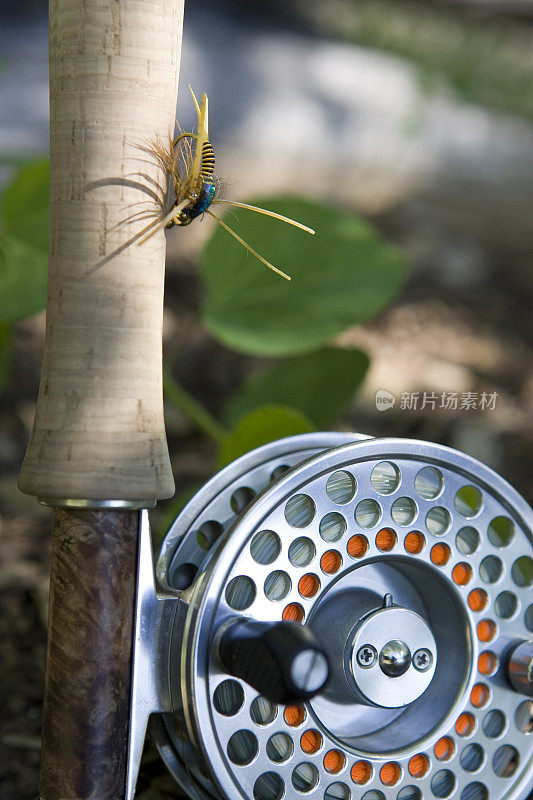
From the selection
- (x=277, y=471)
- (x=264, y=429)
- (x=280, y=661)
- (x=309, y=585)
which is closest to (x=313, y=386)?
(x=264, y=429)

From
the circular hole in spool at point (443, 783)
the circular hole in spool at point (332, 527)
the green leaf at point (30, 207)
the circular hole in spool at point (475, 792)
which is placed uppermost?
the green leaf at point (30, 207)

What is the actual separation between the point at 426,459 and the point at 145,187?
1.09ft

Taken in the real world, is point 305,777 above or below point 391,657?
below

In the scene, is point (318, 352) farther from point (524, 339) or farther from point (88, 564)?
point (524, 339)

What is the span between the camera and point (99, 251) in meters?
0.66

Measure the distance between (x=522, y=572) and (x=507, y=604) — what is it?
7 centimetres

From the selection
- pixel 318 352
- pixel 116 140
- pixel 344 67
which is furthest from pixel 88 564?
pixel 344 67

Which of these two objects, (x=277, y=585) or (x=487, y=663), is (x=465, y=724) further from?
(x=277, y=585)

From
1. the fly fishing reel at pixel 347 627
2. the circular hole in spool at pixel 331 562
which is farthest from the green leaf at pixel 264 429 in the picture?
the circular hole in spool at pixel 331 562

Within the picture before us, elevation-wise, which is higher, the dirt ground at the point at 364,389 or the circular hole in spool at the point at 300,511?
the circular hole in spool at the point at 300,511

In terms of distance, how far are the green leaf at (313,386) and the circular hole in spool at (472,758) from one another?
0.66 m

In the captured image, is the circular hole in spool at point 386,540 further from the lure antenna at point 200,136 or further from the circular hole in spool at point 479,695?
the lure antenna at point 200,136

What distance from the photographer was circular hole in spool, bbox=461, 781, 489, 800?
749 mm

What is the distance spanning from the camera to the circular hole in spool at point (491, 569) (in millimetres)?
771
